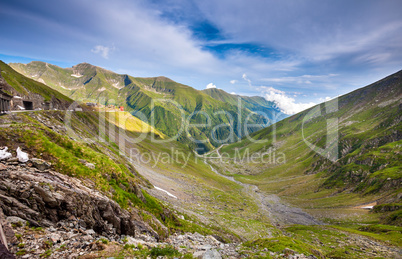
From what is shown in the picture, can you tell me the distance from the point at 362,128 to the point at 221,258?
8603 inches

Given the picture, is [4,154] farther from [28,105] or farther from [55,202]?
[28,105]

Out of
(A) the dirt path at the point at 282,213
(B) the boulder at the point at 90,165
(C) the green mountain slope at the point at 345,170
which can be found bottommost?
(A) the dirt path at the point at 282,213

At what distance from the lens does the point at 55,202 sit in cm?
1265

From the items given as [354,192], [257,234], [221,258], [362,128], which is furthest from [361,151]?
[221,258]

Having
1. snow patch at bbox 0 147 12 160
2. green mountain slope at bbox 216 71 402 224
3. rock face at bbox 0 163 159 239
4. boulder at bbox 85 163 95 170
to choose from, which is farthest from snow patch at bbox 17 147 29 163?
green mountain slope at bbox 216 71 402 224

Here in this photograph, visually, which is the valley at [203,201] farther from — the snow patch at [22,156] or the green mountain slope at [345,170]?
the green mountain slope at [345,170]

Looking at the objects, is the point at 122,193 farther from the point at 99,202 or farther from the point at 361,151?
the point at 361,151

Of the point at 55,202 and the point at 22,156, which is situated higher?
the point at 22,156

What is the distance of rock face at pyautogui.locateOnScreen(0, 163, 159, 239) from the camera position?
11.4 meters

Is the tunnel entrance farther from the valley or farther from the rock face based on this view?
the rock face

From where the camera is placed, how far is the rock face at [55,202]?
11.4 metres

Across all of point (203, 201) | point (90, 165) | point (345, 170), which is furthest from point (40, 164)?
point (345, 170)

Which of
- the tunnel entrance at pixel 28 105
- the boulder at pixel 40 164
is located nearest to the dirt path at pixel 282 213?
the boulder at pixel 40 164

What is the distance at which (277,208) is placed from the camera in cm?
9719
